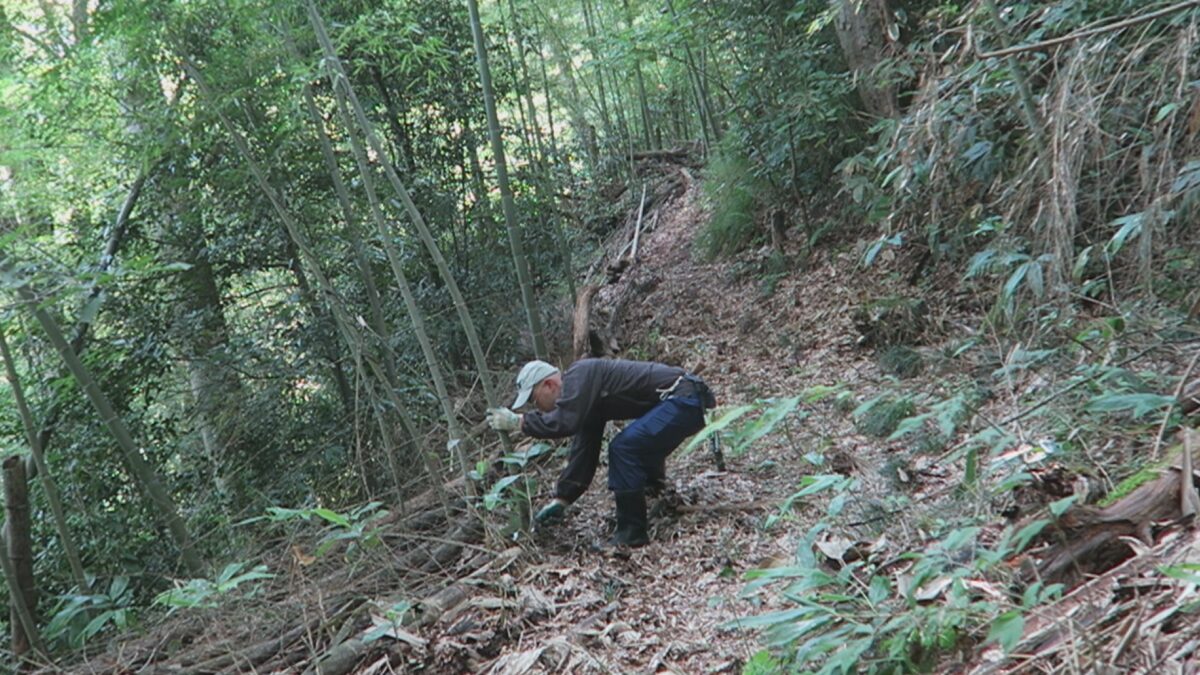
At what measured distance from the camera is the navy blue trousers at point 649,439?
4145 millimetres

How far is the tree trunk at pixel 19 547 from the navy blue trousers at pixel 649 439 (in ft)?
9.76

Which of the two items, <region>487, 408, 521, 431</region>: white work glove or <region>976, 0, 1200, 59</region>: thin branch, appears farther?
<region>487, 408, 521, 431</region>: white work glove

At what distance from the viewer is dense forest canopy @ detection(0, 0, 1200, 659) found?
12.3 feet

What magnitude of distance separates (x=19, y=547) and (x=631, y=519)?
3.15 m

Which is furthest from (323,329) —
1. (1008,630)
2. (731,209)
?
(1008,630)

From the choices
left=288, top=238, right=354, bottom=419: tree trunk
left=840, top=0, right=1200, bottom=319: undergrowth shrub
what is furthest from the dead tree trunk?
left=840, top=0, right=1200, bottom=319: undergrowth shrub

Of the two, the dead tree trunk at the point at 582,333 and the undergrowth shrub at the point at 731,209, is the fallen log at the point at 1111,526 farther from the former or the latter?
the undergrowth shrub at the point at 731,209

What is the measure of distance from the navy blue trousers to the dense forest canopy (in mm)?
641

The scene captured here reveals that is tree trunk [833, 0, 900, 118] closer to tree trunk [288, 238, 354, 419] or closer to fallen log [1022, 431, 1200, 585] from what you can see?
tree trunk [288, 238, 354, 419]

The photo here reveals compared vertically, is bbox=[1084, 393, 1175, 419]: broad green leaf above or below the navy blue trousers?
above

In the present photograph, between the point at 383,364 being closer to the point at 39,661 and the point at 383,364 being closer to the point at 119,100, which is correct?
the point at 119,100

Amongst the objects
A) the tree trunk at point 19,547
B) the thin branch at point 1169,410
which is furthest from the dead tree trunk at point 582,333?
the thin branch at point 1169,410

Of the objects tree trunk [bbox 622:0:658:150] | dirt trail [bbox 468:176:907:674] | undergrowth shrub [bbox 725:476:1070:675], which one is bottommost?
dirt trail [bbox 468:176:907:674]

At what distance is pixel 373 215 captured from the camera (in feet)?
20.7
